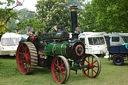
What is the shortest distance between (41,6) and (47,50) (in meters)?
20.8

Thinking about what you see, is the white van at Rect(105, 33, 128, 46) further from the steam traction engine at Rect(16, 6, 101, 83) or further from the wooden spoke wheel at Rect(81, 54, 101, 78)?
the wooden spoke wheel at Rect(81, 54, 101, 78)

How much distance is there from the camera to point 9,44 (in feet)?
51.1

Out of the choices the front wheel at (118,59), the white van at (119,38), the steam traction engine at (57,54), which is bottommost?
the front wheel at (118,59)

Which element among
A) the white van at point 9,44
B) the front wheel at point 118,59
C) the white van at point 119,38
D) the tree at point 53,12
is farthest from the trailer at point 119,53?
the tree at point 53,12

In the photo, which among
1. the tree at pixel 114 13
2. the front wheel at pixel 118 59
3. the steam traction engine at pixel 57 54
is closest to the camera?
the steam traction engine at pixel 57 54

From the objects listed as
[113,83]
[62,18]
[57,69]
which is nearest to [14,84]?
[57,69]

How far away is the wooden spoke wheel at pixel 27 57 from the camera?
26.2 feet

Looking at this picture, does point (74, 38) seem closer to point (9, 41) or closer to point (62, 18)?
point (9, 41)

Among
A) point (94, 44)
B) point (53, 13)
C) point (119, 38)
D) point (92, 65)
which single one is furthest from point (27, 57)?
point (53, 13)

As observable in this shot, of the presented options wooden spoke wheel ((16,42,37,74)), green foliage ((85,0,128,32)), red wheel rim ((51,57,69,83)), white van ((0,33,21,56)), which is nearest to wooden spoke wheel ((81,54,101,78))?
red wheel rim ((51,57,69,83))

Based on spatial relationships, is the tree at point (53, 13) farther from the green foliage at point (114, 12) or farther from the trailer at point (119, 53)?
the trailer at point (119, 53)

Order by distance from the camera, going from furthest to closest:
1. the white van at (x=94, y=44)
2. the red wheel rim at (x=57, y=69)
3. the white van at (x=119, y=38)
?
the white van at (x=119, y=38)
the white van at (x=94, y=44)
the red wheel rim at (x=57, y=69)

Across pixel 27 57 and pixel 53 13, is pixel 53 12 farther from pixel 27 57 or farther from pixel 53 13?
pixel 27 57

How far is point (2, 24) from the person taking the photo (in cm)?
974
